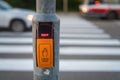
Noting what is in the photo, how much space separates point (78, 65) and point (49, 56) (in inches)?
172

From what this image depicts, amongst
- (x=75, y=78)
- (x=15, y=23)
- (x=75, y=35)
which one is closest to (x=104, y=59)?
(x=75, y=78)

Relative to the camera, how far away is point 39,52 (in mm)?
3889

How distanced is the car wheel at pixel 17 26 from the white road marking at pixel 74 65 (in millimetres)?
5930

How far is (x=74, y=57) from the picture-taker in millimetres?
9148

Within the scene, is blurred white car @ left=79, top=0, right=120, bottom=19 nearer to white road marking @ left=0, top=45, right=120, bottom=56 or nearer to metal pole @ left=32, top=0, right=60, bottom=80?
white road marking @ left=0, top=45, right=120, bottom=56

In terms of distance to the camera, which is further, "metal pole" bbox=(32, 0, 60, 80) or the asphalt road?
the asphalt road

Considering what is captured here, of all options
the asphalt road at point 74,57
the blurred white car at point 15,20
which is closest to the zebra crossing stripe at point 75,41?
the asphalt road at point 74,57

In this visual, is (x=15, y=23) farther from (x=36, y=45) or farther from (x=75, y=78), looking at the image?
(x=36, y=45)

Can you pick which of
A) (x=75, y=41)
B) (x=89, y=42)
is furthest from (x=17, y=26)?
(x=89, y=42)

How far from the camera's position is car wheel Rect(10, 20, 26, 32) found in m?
14.5

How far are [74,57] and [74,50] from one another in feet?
3.37

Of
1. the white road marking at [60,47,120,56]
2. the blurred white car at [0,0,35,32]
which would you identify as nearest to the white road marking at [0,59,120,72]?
the white road marking at [60,47,120,56]

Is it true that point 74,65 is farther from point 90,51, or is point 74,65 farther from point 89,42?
point 89,42

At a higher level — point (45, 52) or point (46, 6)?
point (46, 6)
